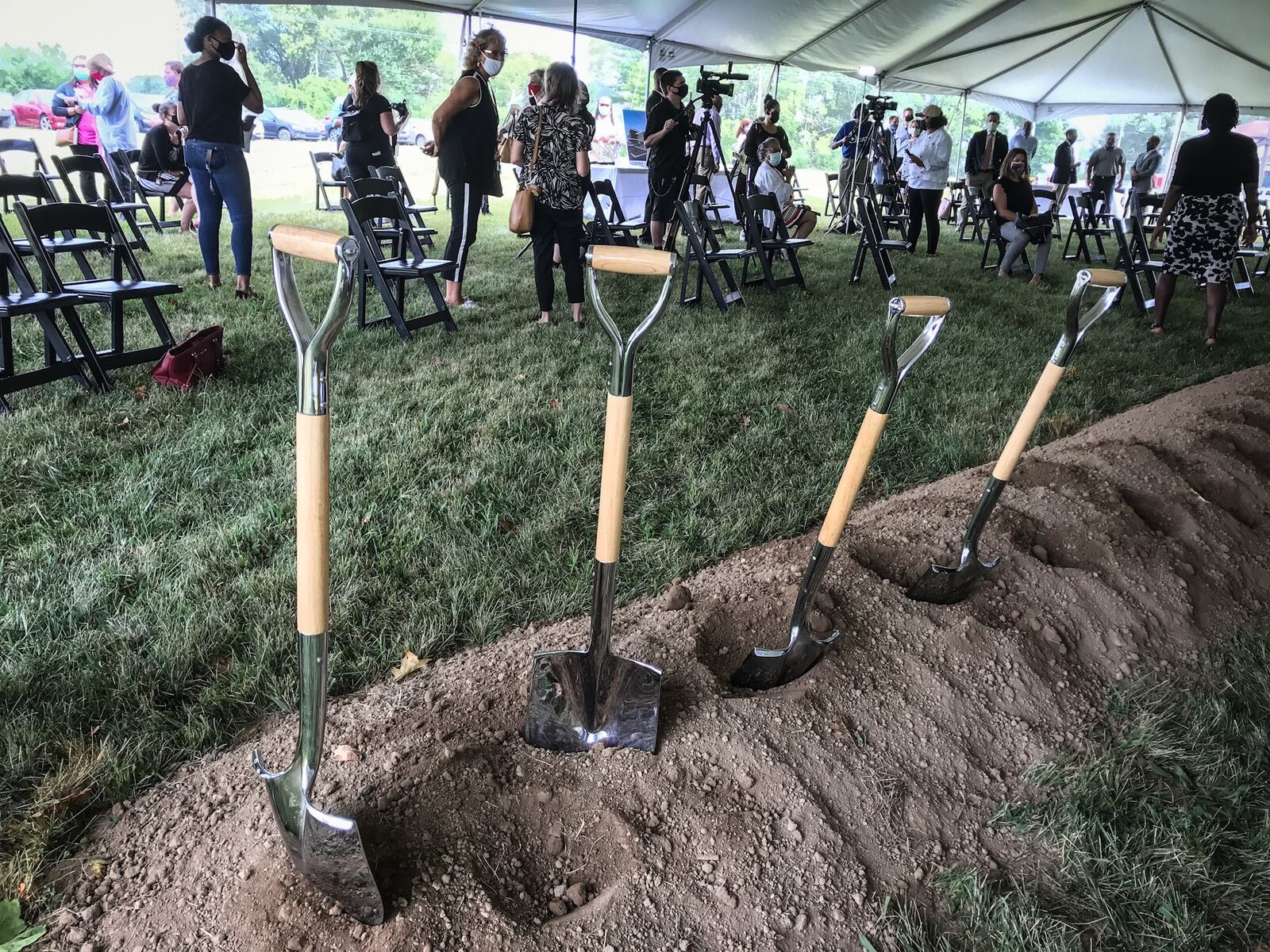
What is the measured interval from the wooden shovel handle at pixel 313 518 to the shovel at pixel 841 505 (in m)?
1.04

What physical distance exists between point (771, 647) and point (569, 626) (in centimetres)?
57

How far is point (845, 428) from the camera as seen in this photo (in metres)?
3.73

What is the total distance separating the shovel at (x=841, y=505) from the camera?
1.62 m

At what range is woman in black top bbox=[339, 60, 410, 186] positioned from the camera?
6.79 metres

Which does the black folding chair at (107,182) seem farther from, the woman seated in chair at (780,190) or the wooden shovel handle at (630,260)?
the woman seated in chair at (780,190)

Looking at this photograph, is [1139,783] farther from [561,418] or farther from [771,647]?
[561,418]

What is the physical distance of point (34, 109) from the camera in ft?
34.5

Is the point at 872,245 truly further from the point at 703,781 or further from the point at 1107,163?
the point at 1107,163

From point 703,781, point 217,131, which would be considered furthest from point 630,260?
point 217,131

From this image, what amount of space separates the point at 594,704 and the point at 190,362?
10.0 feet

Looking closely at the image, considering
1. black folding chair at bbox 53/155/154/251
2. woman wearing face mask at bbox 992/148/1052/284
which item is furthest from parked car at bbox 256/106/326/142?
woman wearing face mask at bbox 992/148/1052/284

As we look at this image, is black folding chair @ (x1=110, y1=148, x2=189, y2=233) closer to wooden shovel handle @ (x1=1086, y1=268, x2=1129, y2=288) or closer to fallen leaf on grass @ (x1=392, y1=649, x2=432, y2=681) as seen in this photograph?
fallen leaf on grass @ (x1=392, y1=649, x2=432, y2=681)

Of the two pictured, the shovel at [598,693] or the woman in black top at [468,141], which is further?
the woman in black top at [468,141]

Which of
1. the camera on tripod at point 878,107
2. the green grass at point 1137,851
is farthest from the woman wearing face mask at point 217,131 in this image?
the camera on tripod at point 878,107
